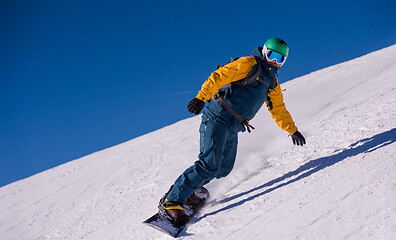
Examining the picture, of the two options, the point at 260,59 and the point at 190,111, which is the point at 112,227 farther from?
the point at 260,59

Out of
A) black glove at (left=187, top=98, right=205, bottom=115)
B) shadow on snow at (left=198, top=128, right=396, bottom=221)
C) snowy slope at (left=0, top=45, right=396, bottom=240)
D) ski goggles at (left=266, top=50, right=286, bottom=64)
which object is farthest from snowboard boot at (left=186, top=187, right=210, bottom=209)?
ski goggles at (left=266, top=50, right=286, bottom=64)

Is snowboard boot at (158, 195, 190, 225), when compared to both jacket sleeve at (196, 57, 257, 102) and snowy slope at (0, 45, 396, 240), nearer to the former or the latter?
snowy slope at (0, 45, 396, 240)

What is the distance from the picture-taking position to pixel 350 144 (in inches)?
157

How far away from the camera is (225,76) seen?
128 inches

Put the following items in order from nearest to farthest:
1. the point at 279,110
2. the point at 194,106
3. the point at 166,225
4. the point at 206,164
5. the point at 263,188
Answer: the point at 194,106 < the point at 166,225 < the point at 206,164 < the point at 263,188 < the point at 279,110

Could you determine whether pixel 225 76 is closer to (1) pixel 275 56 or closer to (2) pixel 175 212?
(1) pixel 275 56

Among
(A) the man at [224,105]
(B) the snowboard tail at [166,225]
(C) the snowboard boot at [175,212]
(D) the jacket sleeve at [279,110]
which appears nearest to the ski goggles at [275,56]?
(A) the man at [224,105]

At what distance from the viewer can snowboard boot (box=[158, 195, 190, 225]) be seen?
3.23m

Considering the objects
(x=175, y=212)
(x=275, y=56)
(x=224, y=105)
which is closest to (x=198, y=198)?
(x=175, y=212)

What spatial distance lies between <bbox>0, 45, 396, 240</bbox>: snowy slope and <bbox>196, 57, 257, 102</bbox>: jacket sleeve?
1.31m

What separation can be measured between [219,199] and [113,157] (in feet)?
18.4

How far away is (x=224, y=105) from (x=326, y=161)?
1.51 m

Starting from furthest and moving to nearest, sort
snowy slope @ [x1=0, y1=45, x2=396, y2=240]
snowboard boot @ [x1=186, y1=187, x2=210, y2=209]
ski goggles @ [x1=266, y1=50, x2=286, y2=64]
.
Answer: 1. snowboard boot @ [x1=186, y1=187, x2=210, y2=209]
2. ski goggles @ [x1=266, y1=50, x2=286, y2=64]
3. snowy slope @ [x1=0, y1=45, x2=396, y2=240]

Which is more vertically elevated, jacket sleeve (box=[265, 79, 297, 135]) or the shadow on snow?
jacket sleeve (box=[265, 79, 297, 135])
